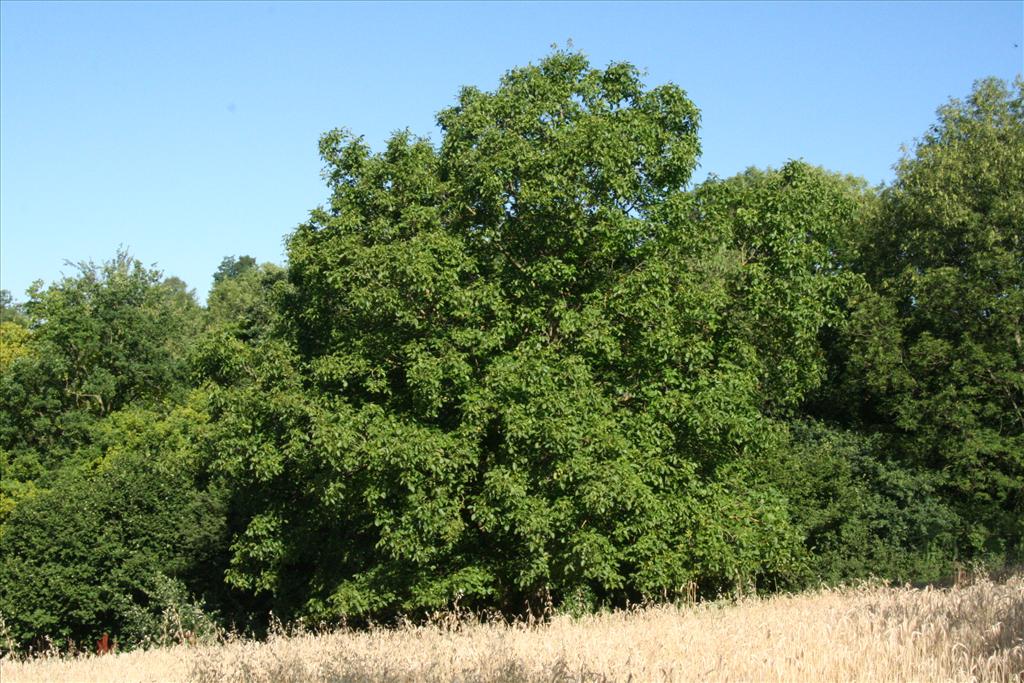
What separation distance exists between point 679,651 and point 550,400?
9.01 meters

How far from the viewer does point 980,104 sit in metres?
33.9

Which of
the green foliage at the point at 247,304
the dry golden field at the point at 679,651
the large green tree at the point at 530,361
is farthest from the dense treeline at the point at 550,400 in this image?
the dry golden field at the point at 679,651

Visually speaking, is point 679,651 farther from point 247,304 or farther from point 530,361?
point 247,304

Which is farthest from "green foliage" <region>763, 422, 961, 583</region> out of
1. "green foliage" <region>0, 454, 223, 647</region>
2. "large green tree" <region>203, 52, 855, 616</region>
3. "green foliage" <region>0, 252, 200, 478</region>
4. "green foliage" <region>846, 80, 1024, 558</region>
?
"green foliage" <region>0, 252, 200, 478</region>

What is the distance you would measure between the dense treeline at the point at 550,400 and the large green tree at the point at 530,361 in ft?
0.25

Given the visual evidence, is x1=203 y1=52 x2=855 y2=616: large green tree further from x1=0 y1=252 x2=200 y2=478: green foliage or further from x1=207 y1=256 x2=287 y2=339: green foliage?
x1=0 y1=252 x2=200 y2=478: green foliage

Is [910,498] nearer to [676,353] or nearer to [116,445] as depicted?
[676,353]

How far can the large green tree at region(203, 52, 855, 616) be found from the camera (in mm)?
17734

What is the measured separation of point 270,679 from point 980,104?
33.6 m

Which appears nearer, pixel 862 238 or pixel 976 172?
pixel 976 172

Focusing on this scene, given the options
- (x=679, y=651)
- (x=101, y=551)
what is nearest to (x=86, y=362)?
(x=101, y=551)

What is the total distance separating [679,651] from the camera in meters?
8.47

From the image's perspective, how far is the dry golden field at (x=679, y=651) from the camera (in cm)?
725


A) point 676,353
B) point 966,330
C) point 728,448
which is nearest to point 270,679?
point 676,353
